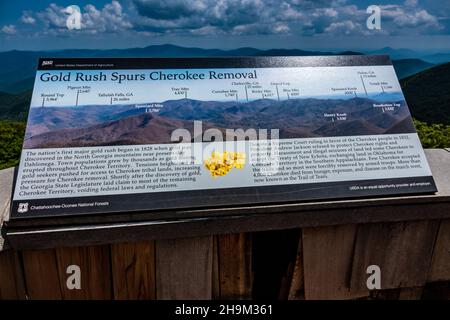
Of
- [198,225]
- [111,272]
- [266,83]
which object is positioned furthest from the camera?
[266,83]

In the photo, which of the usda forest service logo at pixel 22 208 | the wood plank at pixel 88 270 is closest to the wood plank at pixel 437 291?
the wood plank at pixel 88 270

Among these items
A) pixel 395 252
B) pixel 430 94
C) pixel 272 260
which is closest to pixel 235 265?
pixel 272 260

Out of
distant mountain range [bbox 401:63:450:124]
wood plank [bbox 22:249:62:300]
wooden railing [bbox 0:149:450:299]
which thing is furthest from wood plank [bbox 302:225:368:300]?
distant mountain range [bbox 401:63:450:124]

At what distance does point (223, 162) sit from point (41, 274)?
80 centimetres

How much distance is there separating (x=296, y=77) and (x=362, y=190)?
58cm

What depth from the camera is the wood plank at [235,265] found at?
68.8 inches

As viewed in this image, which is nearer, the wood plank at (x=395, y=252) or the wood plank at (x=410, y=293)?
the wood plank at (x=395, y=252)

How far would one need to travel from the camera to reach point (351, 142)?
178 centimetres

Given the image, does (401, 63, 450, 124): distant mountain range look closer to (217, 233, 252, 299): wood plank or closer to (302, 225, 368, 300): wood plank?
(302, 225, 368, 300): wood plank

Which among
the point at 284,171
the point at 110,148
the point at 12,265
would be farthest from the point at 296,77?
the point at 12,265

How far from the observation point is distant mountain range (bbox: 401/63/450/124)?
7.96 m

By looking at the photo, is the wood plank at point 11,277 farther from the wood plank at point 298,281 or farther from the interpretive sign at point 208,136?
the wood plank at point 298,281

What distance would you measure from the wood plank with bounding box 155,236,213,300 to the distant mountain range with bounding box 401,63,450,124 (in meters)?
6.83
